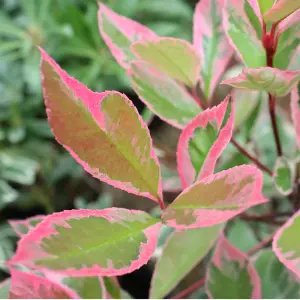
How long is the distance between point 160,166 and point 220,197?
86mm

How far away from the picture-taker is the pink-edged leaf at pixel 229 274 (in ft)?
1.28

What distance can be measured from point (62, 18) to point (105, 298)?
80 centimetres

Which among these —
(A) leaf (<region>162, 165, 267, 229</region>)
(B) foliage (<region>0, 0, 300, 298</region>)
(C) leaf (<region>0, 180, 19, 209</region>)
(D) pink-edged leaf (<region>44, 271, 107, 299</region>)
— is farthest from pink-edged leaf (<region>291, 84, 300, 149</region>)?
(C) leaf (<region>0, 180, 19, 209</region>)

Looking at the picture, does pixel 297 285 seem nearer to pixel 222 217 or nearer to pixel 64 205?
pixel 222 217

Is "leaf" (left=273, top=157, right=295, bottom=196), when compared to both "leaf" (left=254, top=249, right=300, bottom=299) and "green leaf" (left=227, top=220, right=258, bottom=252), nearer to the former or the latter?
"leaf" (left=254, top=249, right=300, bottom=299)

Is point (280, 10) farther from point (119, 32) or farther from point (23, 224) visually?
point (23, 224)

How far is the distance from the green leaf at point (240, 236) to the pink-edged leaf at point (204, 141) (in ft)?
1.07

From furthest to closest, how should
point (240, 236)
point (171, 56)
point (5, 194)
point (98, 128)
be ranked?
point (5, 194) < point (240, 236) < point (171, 56) < point (98, 128)

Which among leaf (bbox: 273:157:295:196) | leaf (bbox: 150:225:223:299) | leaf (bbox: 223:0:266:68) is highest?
leaf (bbox: 223:0:266:68)

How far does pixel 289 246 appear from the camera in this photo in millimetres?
274

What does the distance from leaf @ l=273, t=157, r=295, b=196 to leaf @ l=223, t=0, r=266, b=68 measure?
13cm

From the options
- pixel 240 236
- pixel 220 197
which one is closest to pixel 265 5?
pixel 220 197

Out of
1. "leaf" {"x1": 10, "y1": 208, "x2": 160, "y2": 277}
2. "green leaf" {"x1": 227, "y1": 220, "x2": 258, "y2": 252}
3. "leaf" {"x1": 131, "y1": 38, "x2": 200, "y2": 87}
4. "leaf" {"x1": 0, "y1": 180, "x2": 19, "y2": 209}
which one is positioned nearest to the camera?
"leaf" {"x1": 10, "y1": 208, "x2": 160, "y2": 277}

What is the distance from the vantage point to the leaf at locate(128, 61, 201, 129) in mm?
371
